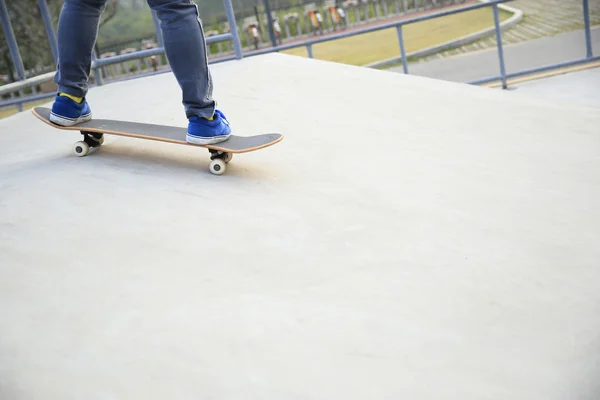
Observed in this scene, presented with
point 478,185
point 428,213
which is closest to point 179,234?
point 428,213

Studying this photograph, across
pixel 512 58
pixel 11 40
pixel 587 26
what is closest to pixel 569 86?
pixel 587 26

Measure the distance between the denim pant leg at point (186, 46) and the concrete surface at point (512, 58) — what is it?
9935 millimetres

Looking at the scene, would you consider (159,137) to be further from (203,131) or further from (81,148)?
(81,148)

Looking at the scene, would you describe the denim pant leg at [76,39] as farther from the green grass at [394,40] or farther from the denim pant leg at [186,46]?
the green grass at [394,40]

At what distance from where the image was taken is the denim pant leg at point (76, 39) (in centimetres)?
275

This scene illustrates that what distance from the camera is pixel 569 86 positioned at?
29.0 feet

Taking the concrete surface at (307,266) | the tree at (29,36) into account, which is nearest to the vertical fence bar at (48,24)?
the tree at (29,36)

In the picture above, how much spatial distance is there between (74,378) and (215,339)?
1.10ft

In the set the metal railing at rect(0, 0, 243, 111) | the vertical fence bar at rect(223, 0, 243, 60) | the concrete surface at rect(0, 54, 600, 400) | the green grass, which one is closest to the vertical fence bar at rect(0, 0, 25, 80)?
the metal railing at rect(0, 0, 243, 111)

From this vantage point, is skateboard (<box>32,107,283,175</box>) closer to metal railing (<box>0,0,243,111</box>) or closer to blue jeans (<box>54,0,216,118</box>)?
blue jeans (<box>54,0,216,118</box>)

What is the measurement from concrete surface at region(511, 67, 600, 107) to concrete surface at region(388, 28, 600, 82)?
2.59 metres

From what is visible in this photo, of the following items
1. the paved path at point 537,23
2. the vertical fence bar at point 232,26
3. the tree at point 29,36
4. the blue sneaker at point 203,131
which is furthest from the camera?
the paved path at point 537,23

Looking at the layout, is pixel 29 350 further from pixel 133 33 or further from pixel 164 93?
pixel 133 33

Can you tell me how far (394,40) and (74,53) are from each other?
30.3ft
